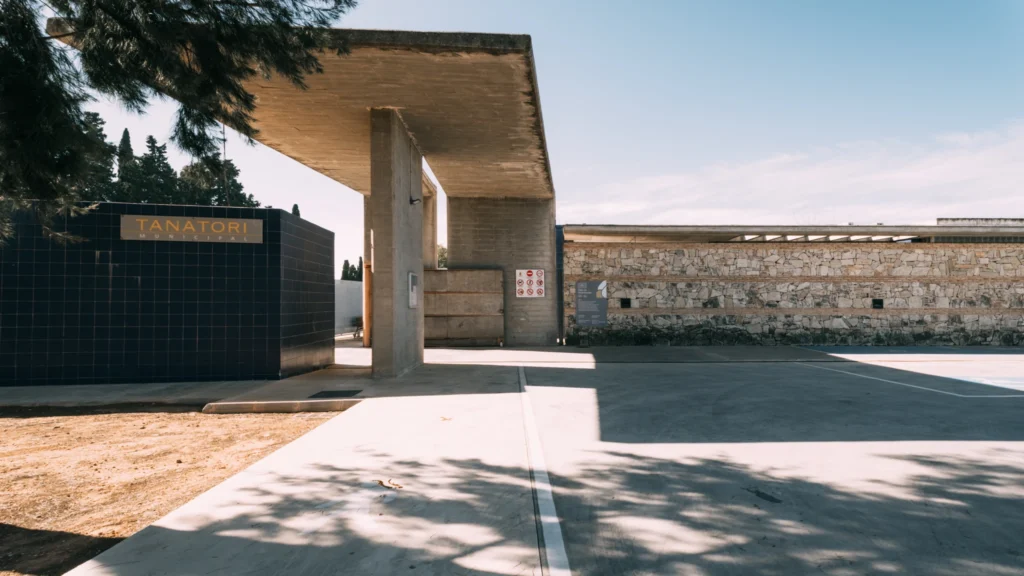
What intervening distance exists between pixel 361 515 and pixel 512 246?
15.3m

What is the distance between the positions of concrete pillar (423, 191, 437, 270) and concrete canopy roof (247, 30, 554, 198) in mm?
4036

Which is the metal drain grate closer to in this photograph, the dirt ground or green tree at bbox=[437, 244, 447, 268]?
the dirt ground

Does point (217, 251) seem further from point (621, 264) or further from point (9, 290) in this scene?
point (621, 264)

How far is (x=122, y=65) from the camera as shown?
479 centimetres

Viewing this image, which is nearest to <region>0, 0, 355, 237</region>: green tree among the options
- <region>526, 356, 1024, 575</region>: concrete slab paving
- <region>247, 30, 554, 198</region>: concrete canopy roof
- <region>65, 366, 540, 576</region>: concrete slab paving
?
<region>247, 30, 554, 198</region>: concrete canopy roof

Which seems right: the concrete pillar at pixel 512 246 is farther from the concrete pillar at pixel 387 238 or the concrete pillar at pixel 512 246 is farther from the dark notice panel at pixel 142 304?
the dark notice panel at pixel 142 304

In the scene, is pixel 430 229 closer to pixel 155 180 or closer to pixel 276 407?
pixel 276 407

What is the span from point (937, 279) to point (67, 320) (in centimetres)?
2451

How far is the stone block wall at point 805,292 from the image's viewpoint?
59.0ft

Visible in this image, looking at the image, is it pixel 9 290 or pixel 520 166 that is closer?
pixel 9 290

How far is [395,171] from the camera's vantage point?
11.0m

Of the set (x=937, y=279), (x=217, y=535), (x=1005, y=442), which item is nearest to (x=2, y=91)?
(x=217, y=535)

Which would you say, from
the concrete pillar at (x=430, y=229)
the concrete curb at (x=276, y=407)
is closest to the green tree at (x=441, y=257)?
the concrete pillar at (x=430, y=229)

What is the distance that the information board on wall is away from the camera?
18375 mm
